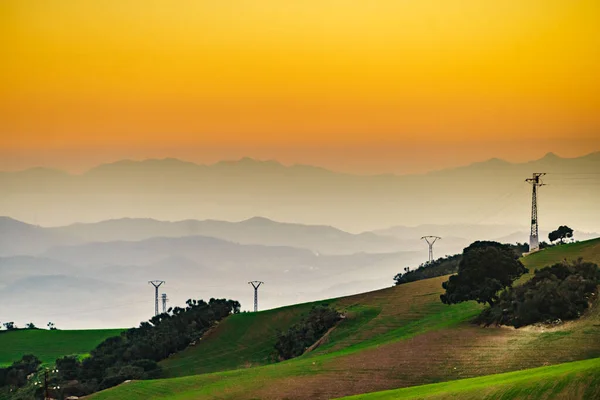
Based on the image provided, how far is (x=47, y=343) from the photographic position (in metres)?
174

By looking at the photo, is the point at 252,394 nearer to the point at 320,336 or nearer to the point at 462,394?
the point at 462,394

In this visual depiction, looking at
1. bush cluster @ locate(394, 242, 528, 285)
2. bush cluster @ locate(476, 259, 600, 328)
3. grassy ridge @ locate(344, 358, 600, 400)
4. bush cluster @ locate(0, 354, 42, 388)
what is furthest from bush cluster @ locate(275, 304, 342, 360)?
grassy ridge @ locate(344, 358, 600, 400)

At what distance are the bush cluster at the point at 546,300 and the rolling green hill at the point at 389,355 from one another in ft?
4.37

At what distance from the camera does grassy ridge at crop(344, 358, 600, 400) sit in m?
59.0

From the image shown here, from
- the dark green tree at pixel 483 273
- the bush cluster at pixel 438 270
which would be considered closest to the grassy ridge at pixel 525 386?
the dark green tree at pixel 483 273

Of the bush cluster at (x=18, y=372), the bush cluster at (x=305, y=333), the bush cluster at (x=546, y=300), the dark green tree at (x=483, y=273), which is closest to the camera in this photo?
the bush cluster at (x=546, y=300)

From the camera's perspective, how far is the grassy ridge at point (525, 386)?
59.0 meters

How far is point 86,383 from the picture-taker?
118938 mm

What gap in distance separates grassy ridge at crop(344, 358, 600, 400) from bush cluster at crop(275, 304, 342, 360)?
142ft

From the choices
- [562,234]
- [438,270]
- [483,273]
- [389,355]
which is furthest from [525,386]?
[438,270]

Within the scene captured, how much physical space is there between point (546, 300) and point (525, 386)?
1075 inches

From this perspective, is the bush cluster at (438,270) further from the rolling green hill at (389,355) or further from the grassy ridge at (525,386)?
the grassy ridge at (525,386)

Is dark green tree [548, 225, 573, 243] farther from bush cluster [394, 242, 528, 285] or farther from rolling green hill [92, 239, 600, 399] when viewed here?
rolling green hill [92, 239, 600, 399]

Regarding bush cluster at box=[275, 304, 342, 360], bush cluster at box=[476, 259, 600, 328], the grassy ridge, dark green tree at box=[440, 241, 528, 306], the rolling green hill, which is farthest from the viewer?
bush cluster at box=[275, 304, 342, 360]
